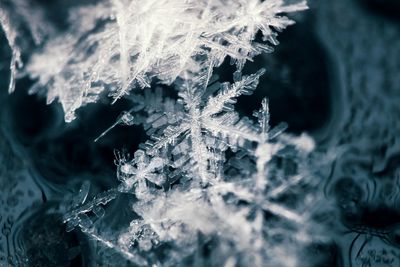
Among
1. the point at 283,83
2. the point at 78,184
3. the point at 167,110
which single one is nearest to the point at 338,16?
the point at 283,83

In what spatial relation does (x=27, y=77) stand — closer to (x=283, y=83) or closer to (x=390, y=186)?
(x=283, y=83)

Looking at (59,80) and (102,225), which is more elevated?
(59,80)

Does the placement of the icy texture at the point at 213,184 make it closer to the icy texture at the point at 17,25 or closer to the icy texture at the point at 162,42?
the icy texture at the point at 162,42

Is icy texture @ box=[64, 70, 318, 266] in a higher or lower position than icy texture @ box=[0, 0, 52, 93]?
lower

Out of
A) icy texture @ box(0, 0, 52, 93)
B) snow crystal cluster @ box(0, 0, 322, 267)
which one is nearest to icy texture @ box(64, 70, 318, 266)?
snow crystal cluster @ box(0, 0, 322, 267)

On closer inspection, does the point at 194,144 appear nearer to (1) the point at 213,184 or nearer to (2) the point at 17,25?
(1) the point at 213,184

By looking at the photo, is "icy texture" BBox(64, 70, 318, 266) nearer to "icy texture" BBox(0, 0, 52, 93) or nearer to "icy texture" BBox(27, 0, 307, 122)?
"icy texture" BBox(27, 0, 307, 122)
